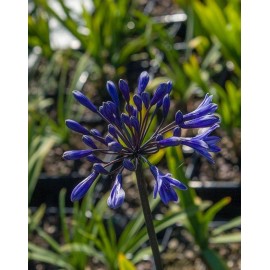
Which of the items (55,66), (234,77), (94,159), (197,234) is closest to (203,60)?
(234,77)

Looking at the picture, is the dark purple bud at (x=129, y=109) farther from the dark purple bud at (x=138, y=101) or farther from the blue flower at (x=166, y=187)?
the blue flower at (x=166, y=187)

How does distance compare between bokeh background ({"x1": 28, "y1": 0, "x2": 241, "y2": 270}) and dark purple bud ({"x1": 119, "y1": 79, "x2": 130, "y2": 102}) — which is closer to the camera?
dark purple bud ({"x1": 119, "y1": 79, "x2": 130, "y2": 102})

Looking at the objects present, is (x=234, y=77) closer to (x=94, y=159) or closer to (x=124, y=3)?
(x=124, y=3)

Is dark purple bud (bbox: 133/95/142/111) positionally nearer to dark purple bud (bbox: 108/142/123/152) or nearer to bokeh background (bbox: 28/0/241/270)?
dark purple bud (bbox: 108/142/123/152)

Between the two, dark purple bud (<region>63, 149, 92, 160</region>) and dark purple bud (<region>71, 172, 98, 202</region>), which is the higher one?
dark purple bud (<region>63, 149, 92, 160</region>)

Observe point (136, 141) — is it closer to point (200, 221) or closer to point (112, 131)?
point (112, 131)

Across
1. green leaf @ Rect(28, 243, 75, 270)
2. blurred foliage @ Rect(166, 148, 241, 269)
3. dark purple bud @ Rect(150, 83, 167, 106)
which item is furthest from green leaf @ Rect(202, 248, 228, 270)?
dark purple bud @ Rect(150, 83, 167, 106)
